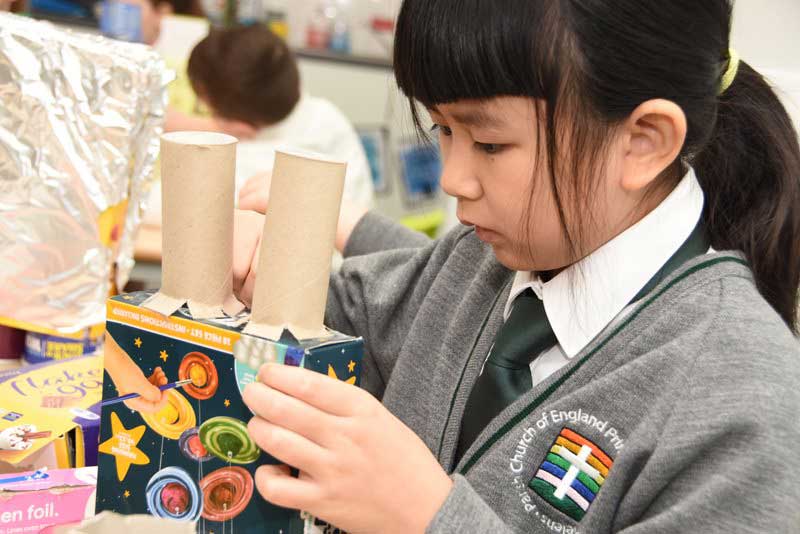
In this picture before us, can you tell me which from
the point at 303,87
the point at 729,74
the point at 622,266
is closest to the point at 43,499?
the point at 622,266

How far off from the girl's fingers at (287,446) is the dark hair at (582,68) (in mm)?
291

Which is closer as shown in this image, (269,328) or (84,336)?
(269,328)

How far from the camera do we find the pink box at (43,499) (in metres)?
0.63

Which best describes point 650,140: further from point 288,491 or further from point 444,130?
point 288,491

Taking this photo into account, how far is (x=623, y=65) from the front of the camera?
2.16 feet

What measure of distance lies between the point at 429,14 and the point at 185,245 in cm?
27

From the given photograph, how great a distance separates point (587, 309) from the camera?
0.74m

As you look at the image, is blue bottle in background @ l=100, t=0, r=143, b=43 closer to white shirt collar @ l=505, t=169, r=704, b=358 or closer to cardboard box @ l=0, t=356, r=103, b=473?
cardboard box @ l=0, t=356, r=103, b=473

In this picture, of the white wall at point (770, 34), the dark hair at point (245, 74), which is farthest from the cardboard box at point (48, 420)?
the dark hair at point (245, 74)

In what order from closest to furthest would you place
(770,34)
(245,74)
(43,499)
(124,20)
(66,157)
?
(43,499)
(66,157)
(770,34)
(245,74)
(124,20)

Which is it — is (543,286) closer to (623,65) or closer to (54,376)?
(623,65)

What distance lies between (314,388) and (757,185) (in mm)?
496

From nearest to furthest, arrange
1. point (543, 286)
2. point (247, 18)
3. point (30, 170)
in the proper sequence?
point (543, 286)
point (30, 170)
point (247, 18)

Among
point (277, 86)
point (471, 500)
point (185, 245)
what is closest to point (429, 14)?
point (185, 245)
